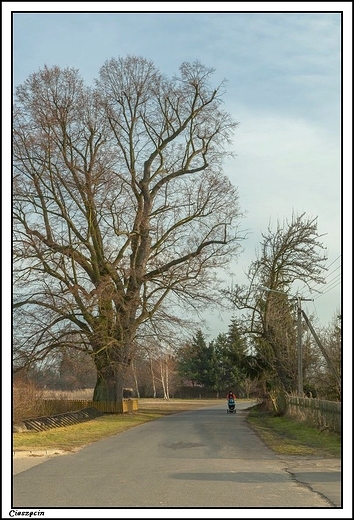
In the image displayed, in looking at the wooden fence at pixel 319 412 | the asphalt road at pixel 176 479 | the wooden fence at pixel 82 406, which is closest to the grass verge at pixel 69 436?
the asphalt road at pixel 176 479

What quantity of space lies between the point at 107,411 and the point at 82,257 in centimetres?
888

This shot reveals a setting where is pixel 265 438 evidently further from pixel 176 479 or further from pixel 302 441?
pixel 176 479

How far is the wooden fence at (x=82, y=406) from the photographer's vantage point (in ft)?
107

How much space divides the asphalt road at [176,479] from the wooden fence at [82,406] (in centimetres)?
1262

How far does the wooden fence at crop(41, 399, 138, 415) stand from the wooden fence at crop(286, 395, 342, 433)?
35.2ft

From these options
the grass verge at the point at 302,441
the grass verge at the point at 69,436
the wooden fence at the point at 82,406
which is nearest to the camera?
the grass verge at the point at 302,441

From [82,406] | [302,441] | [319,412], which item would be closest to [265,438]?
[302,441]

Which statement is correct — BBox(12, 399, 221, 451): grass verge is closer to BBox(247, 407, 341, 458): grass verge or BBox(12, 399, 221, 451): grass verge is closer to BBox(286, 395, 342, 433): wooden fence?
BBox(247, 407, 341, 458): grass verge

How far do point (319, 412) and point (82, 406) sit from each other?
682 inches

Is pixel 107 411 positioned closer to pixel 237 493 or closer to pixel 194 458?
pixel 194 458

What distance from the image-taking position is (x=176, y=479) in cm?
1258

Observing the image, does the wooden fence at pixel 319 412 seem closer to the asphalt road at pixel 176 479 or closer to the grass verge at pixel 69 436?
the asphalt road at pixel 176 479

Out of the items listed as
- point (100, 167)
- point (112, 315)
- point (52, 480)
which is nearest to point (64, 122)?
point (100, 167)

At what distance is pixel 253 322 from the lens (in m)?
44.8
